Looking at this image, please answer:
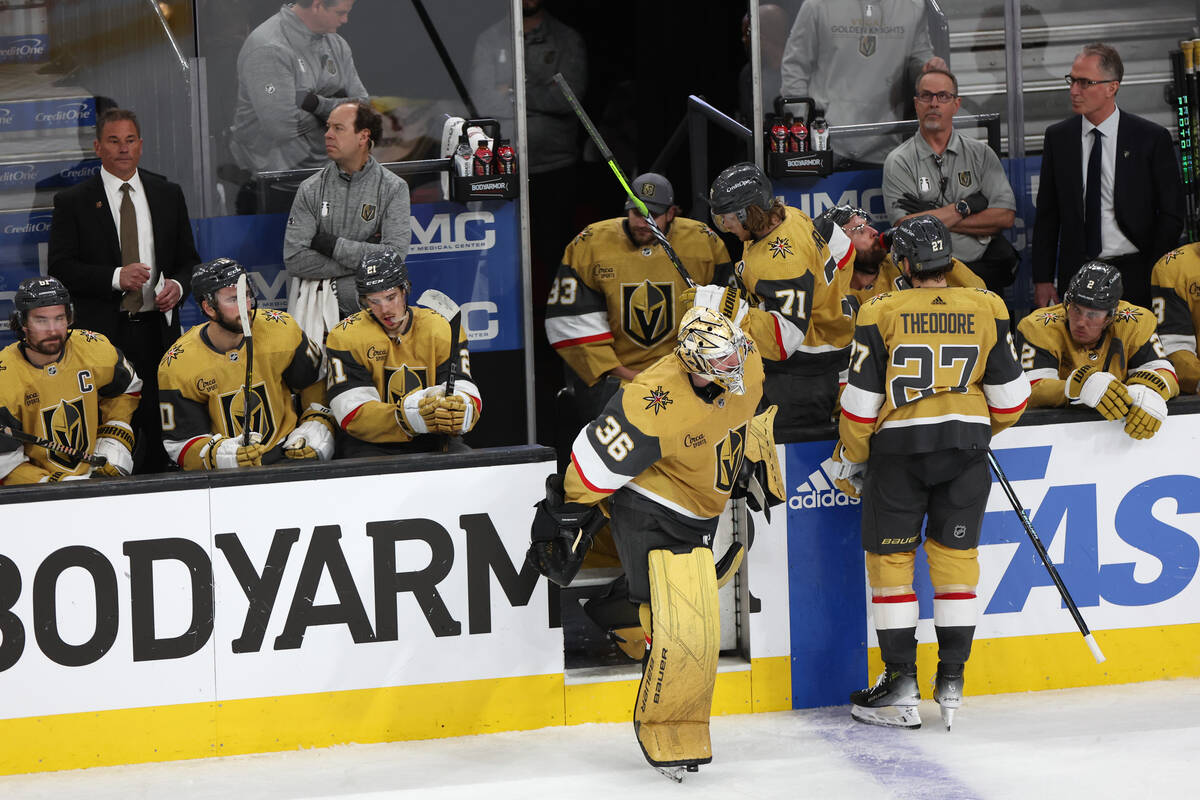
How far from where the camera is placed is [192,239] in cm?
589

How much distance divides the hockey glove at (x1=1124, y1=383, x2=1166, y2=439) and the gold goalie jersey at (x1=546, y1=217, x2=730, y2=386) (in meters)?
1.71

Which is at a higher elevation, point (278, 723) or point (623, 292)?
point (623, 292)

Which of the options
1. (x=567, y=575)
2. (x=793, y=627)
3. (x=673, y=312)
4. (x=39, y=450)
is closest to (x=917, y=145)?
(x=673, y=312)

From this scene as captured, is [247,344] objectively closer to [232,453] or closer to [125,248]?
[232,453]

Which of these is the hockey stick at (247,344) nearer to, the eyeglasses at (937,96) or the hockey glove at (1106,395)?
the hockey glove at (1106,395)

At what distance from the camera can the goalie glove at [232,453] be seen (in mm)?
4953

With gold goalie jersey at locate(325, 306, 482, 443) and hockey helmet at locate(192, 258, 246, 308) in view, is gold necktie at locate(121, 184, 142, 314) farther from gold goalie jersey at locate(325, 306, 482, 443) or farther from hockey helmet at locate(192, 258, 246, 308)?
gold goalie jersey at locate(325, 306, 482, 443)

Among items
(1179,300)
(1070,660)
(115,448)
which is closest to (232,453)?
(115,448)

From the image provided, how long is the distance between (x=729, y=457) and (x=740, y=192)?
1.21m

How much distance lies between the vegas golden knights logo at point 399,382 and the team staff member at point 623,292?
2.67 ft

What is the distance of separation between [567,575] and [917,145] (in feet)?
9.58

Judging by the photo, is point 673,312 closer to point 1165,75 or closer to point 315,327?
point 315,327

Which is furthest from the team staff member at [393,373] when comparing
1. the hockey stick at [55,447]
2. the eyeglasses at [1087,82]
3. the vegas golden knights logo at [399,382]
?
the eyeglasses at [1087,82]

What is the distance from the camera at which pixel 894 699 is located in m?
4.69
